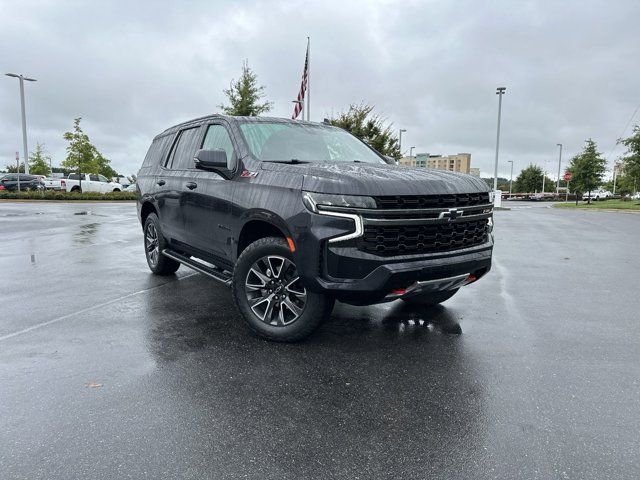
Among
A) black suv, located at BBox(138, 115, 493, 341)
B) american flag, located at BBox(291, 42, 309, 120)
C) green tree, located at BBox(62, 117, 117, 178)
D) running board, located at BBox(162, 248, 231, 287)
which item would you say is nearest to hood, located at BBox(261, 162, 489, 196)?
black suv, located at BBox(138, 115, 493, 341)

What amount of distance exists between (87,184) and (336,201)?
37.7 metres

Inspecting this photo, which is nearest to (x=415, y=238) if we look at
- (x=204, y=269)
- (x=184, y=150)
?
(x=204, y=269)

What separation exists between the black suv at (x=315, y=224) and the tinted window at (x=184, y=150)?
0.28m

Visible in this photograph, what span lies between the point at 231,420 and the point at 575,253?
9.40 meters

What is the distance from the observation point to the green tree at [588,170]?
47562mm

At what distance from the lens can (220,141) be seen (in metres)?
5.09

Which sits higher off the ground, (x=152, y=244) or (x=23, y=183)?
(x=23, y=183)

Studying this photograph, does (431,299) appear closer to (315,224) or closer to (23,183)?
(315,224)

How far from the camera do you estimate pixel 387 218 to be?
3.57 m

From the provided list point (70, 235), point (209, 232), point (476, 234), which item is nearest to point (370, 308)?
point (476, 234)

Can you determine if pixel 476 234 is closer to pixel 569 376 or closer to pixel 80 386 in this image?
pixel 569 376

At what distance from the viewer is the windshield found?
4.64 metres

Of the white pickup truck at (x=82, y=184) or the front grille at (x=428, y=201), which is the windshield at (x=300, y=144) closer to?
the front grille at (x=428, y=201)

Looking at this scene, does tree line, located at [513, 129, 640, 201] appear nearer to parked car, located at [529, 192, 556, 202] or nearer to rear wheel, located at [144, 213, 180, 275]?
parked car, located at [529, 192, 556, 202]
